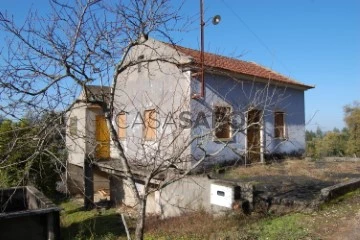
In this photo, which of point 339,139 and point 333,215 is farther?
point 339,139

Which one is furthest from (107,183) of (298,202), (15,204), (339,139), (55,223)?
(339,139)

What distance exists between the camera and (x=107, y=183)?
65.5 ft

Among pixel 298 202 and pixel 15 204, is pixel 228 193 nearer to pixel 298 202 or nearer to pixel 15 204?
pixel 298 202

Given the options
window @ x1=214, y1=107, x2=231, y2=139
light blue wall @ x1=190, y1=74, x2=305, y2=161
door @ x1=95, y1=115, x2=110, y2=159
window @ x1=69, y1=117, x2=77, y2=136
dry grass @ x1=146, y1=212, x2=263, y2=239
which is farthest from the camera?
light blue wall @ x1=190, y1=74, x2=305, y2=161

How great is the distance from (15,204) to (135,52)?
9.02m

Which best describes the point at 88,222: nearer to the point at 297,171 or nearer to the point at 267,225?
the point at 297,171

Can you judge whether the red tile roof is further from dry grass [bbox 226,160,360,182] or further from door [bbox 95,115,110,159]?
door [bbox 95,115,110,159]

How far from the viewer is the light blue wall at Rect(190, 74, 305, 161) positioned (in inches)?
509

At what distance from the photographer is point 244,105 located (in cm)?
1420

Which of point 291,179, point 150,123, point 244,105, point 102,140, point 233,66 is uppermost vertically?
point 233,66

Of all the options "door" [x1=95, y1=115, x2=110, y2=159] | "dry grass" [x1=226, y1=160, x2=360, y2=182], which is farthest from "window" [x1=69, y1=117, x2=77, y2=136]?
"dry grass" [x1=226, y1=160, x2=360, y2=182]

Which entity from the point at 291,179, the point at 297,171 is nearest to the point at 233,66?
the point at 297,171

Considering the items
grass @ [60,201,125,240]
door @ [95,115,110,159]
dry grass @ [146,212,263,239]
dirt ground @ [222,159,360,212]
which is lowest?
grass @ [60,201,125,240]

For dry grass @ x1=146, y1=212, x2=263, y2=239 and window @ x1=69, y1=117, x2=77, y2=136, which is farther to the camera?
dry grass @ x1=146, y1=212, x2=263, y2=239
